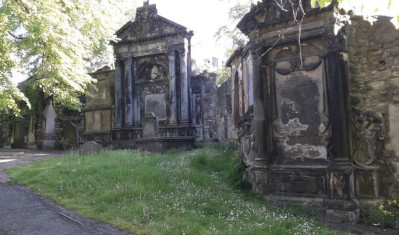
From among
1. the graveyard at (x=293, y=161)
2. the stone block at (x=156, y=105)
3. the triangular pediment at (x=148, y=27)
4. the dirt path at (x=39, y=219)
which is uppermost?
the triangular pediment at (x=148, y=27)

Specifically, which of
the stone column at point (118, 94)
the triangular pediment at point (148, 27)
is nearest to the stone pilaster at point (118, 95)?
the stone column at point (118, 94)

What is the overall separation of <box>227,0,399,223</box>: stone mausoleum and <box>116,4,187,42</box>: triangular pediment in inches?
489

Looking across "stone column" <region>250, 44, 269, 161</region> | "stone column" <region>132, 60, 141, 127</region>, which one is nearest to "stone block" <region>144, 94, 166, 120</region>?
"stone column" <region>132, 60, 141, 127</region>

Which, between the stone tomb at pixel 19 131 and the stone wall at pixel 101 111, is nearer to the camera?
the stone wall at pixel 101 111

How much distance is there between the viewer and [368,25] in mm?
6969

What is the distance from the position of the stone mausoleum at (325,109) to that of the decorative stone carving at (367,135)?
0.02m

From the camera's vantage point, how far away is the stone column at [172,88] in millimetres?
18688

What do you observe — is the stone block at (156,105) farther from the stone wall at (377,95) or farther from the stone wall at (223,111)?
the stone wall at (377,95)

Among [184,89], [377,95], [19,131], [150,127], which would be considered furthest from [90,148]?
[19,131]

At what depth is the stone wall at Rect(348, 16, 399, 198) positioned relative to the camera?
655 cm

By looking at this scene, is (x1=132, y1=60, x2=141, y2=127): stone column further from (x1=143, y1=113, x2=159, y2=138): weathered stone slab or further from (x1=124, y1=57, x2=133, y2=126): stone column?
(x1=143, y1=113, x2=159, y2=138): weathered stone slab

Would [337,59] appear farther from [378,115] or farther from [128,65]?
[128,65]

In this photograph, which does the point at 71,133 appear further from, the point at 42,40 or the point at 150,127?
the point at 42,40

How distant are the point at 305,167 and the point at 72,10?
7363mm
